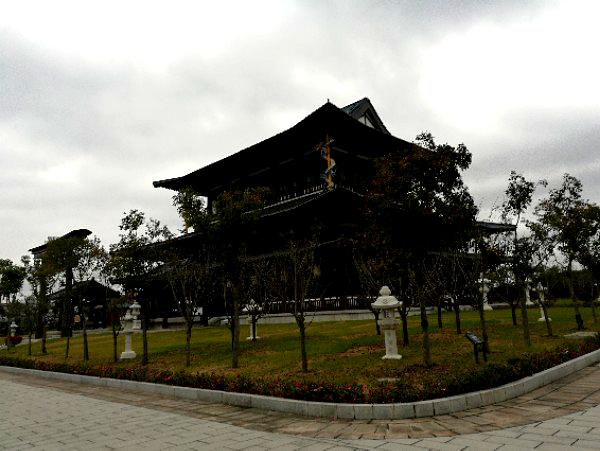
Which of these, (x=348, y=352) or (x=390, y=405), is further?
(x=348, y=352)

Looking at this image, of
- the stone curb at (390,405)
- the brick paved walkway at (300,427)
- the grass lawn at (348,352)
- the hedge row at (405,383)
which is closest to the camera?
the brick paved walkway at (300,427)

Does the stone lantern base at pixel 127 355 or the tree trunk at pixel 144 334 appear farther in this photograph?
the stone lantern base at pixel 127 355

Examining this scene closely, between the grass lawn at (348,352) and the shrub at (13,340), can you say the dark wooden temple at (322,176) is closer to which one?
the grass lawn at (348,352)

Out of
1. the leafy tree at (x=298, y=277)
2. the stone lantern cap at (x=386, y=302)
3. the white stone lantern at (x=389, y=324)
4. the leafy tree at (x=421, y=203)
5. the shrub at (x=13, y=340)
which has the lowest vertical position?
the shrub at (x=13, y=340)

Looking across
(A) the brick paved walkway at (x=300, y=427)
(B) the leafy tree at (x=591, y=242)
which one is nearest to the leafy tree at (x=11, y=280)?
(A) the brick paved walkway at (x=300, y=427)

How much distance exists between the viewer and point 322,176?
2525 centimetres

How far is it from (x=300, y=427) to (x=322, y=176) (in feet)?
64.4

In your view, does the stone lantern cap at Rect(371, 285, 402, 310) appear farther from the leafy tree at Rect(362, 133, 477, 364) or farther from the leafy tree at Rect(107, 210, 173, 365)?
the leafy tree at Rect(107, 210, 173, 365)

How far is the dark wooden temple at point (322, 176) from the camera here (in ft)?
74.8

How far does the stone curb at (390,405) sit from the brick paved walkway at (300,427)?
0.53ft

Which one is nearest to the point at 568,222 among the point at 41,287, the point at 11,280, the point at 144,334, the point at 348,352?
the point at 348,352

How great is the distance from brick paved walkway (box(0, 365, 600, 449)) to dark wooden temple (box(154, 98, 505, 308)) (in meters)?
12.8

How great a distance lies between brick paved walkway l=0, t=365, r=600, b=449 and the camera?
5.41 metres

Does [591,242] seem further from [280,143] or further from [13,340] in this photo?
[13,340]
